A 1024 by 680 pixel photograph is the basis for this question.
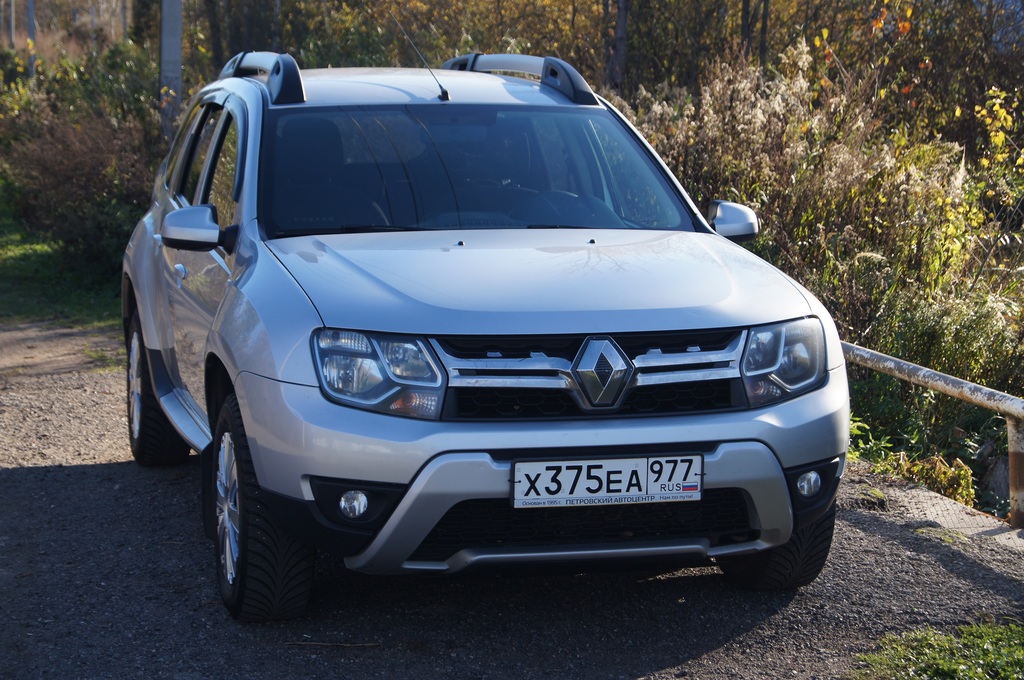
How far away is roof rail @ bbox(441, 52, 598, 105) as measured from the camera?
536 centimetres

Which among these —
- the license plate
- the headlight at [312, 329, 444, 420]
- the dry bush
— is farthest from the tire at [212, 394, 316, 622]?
the dry bush

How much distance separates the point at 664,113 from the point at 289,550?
7006 millimetres

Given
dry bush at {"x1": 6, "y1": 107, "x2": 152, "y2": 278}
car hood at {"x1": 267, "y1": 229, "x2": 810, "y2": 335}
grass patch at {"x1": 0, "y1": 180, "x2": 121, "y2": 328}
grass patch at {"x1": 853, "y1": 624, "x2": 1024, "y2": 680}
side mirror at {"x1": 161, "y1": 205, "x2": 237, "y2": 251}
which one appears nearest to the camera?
car hood at {"x1": 267, "y1": 229, "x2": 810, "y2": 335}

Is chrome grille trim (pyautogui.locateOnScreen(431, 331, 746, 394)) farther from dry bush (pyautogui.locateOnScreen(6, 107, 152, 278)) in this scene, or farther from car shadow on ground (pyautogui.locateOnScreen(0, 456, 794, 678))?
dry bush (pyautogui.locateOnScreen(6, 107, 152, 278))

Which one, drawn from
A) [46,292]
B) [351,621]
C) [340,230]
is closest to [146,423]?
[340,230]

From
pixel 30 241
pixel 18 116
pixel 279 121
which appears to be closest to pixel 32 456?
pixel 279 121

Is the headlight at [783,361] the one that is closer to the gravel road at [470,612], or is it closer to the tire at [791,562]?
the tire at [791,562]

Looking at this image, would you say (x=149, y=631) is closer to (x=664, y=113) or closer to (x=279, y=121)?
(x=279, y=121)

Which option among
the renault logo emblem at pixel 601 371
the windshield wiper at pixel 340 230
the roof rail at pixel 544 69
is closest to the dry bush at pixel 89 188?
the roof rail at pixel 544 69

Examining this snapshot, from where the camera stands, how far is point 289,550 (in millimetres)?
3877

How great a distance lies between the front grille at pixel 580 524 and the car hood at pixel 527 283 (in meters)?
0.51

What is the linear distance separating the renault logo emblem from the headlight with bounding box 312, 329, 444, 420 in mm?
394

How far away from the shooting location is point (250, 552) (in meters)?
3.85

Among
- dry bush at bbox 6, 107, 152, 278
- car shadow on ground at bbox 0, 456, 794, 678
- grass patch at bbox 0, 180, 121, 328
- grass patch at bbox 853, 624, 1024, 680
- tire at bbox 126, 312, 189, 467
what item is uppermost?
grass patch at bbox 853, 624, 1024, 680
